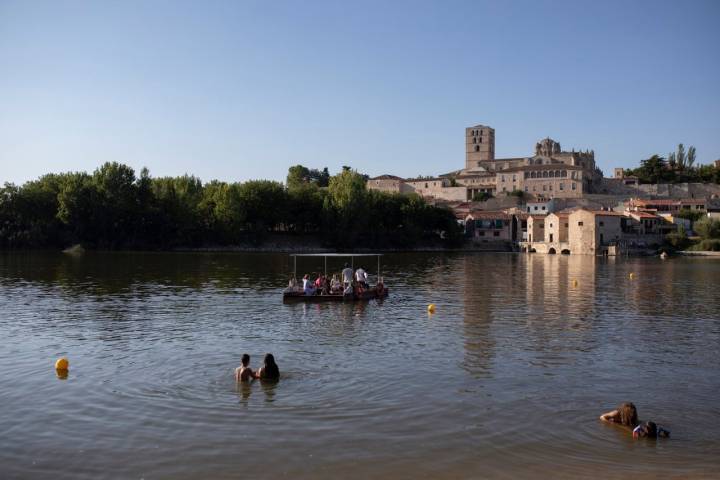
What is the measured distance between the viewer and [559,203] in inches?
5079

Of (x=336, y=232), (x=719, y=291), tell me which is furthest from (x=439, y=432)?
(x=336, y=232)

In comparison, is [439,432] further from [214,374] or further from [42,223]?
[42,223]

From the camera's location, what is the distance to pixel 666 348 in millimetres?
21797

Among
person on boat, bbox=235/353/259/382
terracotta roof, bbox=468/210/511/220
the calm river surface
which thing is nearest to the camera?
the calm river surface

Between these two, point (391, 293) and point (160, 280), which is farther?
point (160, 280)

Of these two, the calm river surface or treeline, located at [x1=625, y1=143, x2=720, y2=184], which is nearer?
the calm river surface

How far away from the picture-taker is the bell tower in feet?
617

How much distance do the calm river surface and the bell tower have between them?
15934cm

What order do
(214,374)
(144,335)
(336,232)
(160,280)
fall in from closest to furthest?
(214,374)
(144,335)
(160,280)
(336,232)

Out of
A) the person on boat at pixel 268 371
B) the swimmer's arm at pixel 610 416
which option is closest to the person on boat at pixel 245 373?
the person on boat at pixel 268 371

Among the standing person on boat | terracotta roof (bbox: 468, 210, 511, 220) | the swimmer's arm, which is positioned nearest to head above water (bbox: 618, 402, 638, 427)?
the swimmer's arm

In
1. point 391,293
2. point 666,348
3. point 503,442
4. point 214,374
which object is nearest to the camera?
point 503,442

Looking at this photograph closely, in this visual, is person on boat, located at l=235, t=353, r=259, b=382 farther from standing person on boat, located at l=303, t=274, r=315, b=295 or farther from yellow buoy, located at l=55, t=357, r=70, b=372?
standing person on boat, located at l=303, t=274, r=315, b=295

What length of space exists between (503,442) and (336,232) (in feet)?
309
